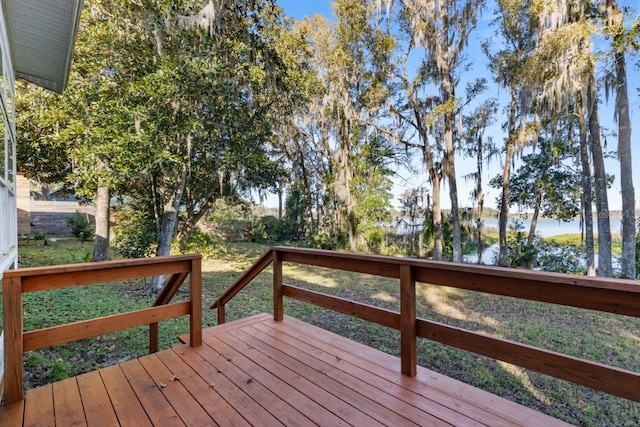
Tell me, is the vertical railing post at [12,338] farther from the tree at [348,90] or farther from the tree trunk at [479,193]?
the tree trunk at [479,193]

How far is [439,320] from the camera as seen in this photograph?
17.3 feet

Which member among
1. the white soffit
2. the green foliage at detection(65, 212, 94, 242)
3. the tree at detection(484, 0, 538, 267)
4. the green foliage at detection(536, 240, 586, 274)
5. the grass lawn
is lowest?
the grass lawn

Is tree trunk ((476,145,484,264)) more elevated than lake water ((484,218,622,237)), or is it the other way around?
tree trunk ((476,145,484,264))

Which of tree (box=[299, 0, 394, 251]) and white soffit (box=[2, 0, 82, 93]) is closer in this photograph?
white soffit (box=[2, 0, 82, 93])

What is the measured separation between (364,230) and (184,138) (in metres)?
7.16

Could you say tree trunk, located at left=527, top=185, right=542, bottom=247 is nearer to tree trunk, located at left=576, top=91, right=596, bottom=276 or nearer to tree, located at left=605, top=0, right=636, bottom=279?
tree trunk, located at left=576, top=91, right=596, bottom=276

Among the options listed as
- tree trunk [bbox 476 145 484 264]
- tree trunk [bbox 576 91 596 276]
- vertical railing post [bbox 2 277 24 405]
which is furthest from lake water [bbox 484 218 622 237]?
vertical railing post [bbox 2 277 24 405]

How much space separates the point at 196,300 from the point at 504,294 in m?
2.12

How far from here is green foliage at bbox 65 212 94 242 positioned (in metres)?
11.3

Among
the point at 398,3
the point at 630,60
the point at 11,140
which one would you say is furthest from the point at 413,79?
the point at 11,140

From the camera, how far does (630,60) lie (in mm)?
7004

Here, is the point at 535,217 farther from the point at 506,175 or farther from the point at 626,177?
the point at 626,177

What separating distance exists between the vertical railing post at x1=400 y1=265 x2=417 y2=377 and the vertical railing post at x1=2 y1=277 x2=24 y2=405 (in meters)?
2.17

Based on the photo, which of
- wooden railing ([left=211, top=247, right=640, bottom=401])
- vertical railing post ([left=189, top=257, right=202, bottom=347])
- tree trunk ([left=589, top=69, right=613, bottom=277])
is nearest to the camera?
wooden railing ([left=211, top=247, right=640, bottom=401])
